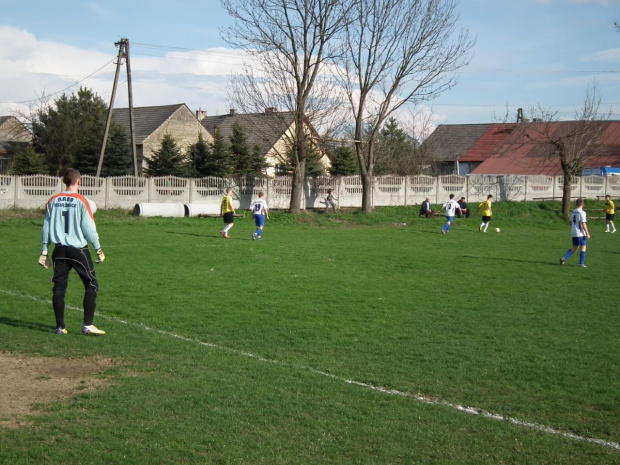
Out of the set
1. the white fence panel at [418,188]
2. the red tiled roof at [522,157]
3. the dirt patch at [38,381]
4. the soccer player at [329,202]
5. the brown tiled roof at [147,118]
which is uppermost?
the brown tiled roof at [147,118]

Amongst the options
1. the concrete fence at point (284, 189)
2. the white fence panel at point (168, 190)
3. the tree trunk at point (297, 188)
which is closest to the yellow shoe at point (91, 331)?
the concrete fence at point (284, 189)

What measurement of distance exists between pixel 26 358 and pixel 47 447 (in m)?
2.81

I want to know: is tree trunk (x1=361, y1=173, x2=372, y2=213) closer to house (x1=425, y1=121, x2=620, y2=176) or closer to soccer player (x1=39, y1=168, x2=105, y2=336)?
house (x1=425, y1=121, x2=620, y2=176)

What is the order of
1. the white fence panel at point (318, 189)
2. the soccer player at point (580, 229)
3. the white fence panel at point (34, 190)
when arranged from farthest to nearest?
the white fence panel at point (318, 189) < the white fence panel at point (34, 190) < the soccer player at point (580, 229)

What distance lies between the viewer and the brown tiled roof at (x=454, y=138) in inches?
2692

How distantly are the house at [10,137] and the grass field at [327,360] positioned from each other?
4455cm

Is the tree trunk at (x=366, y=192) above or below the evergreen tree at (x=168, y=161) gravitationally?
below

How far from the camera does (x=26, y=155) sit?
46.2 meters

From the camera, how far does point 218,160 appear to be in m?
47.0

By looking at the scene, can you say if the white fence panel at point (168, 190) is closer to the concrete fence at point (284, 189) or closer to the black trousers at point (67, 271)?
the concrete fence at point (284, 189)

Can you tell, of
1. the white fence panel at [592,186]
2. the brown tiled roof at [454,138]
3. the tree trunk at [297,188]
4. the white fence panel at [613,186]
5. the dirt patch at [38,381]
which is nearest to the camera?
the dirt patch at [38,381]

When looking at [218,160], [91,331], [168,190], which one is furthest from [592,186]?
[91,331]

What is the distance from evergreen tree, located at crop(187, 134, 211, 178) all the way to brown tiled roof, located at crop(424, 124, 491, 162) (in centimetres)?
2670

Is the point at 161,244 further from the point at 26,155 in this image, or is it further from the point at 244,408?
the point at 26,155
